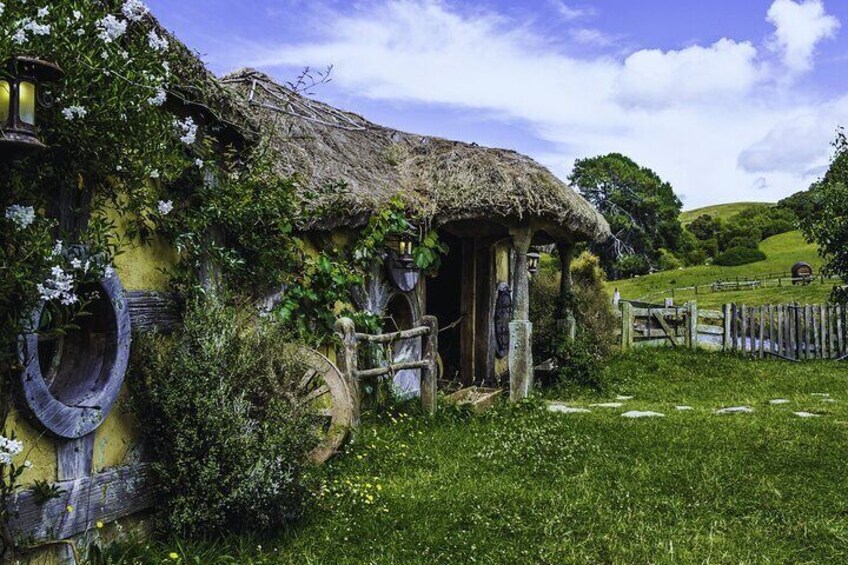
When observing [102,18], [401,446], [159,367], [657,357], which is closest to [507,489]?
[401,446]

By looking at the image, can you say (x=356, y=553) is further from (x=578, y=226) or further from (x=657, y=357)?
(x=657, y=357)

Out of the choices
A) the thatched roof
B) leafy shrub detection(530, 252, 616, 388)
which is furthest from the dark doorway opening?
the thatched roof

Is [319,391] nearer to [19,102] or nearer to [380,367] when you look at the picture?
[380,367]

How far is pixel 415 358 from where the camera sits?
9.05 metres

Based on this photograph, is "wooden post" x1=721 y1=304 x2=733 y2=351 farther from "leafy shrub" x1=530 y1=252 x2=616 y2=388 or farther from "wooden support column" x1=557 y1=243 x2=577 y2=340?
"wooden support column" x1=557 y1=243 x2=577 y2=340

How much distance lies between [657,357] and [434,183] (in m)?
6.70

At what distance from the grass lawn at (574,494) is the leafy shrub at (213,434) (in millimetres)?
187

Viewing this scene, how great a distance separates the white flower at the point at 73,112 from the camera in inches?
120

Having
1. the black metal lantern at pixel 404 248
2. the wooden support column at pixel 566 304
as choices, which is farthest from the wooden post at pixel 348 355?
the wooden support column at pixel 566 304

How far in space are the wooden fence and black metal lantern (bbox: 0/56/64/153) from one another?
13138 millimetres

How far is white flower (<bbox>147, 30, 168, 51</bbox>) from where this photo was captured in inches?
143

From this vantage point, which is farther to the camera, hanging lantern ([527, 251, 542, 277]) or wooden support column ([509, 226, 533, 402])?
hanging lantern ([527, 251, 542, 277])

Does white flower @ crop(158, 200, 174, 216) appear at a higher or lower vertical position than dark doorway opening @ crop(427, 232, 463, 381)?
higher

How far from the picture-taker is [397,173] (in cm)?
898
